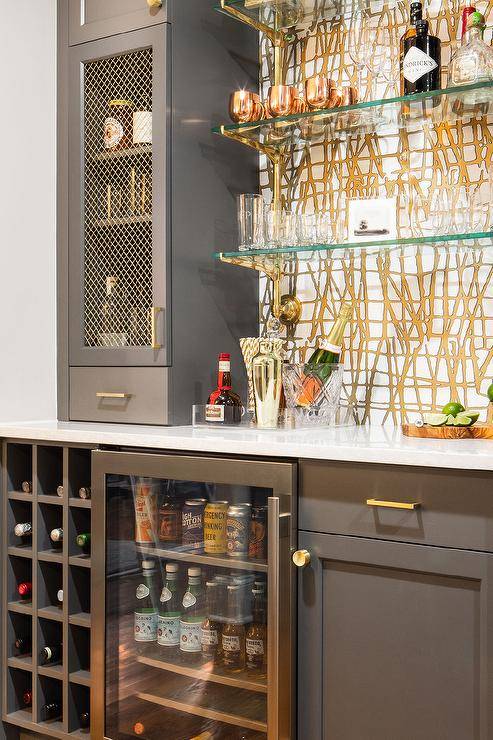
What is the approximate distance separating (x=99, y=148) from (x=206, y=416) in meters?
0.90

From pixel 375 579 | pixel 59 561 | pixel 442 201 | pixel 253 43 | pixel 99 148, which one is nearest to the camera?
pixel 375 579

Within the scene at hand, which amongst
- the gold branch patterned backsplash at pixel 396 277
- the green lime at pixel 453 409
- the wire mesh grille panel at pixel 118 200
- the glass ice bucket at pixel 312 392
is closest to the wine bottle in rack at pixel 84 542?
the wire mesh grille panel at pixel 118 200

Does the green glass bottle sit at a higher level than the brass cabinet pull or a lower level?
lower

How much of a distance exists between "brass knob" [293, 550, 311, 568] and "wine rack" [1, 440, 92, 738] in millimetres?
715

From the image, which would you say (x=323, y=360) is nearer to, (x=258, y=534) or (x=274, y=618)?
(x=258, y=534)

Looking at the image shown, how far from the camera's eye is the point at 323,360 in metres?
2.29

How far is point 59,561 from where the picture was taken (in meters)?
2.26

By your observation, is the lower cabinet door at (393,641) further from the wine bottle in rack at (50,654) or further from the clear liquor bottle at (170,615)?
the wine bottle in rack at (50,654)

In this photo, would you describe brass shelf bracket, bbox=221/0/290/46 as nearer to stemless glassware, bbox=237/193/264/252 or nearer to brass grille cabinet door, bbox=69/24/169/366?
brass grille cabinet door, bbox=69/24/169/366

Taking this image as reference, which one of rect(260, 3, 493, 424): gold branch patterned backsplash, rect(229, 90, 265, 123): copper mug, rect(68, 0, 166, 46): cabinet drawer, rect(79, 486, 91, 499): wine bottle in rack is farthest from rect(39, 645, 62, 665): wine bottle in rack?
rect(68, 0, 166, 46): cabinet drawer

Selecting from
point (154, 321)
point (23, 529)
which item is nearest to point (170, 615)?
point (23, 529)

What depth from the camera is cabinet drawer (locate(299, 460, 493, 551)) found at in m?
1.54

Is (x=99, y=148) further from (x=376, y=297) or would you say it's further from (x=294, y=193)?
(x=376, y=297)

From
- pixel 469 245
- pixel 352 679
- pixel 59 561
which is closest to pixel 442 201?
pixel 469 245
